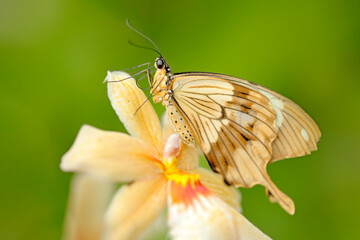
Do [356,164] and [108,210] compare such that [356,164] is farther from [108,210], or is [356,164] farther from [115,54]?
[108,210]

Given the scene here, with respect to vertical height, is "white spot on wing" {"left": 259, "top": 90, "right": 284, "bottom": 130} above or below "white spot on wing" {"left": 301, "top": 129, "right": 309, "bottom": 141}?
above

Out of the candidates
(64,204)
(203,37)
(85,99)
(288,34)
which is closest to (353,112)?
(288,34)

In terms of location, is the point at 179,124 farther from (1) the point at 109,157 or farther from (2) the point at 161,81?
(1) the point at 109,157

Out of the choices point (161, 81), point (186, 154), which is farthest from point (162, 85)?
point (186, 154)

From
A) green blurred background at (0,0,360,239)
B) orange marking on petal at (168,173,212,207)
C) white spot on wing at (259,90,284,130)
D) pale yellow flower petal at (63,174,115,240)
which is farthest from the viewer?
green blurred background at (0,0,360,239)

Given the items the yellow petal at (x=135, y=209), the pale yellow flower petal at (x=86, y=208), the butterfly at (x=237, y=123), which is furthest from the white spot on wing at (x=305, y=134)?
the pale yellow flower petal at (x=86, y=208)

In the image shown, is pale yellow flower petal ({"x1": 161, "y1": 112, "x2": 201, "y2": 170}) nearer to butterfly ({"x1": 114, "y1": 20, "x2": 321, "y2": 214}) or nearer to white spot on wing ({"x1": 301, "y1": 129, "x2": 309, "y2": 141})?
butterfly ({"x1": 114, "y1": 20, "x2": 321, "y2": 214})

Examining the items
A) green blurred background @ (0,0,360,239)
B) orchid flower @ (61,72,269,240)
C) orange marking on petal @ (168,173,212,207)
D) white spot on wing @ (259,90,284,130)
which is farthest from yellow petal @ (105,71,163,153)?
green blurred background @ (0,0,360,239)
